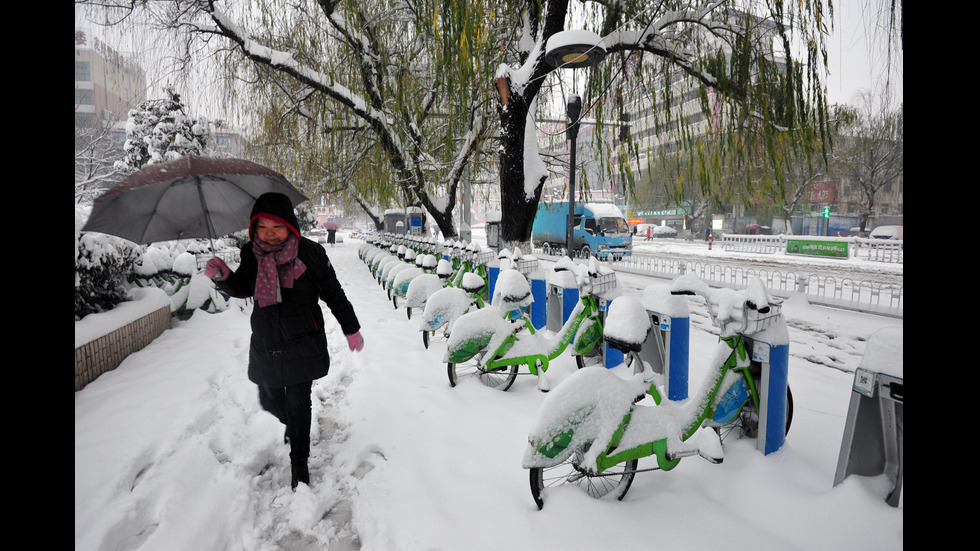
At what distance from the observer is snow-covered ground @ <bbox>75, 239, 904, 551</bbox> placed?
7.11 ft

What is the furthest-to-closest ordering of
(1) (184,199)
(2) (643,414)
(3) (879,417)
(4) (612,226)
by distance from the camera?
1. (4) (612,226)
2. (1) (184,199)
3. (2) (643,414)
4. (3) (879,417)

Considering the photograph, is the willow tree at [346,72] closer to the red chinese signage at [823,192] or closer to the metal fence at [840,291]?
the metal fence at [840,291]

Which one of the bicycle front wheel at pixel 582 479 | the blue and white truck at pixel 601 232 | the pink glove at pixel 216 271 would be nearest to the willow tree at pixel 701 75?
the bicycle front wheel at pixel 582 479

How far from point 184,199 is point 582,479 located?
3216 mm

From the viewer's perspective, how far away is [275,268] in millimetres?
2461

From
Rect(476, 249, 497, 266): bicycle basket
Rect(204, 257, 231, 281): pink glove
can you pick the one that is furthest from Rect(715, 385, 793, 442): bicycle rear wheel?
Rect(476, 249, 497, 266): bicycle basket

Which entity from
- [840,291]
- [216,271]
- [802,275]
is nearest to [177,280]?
[216,271]

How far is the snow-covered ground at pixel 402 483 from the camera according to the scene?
2.17 meters

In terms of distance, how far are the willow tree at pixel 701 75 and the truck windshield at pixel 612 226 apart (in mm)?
13304

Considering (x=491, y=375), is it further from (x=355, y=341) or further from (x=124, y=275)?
(x=124, y=275)

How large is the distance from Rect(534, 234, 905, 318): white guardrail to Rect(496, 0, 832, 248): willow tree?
61.3 inches

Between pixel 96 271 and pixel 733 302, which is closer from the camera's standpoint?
pixel 733 302
